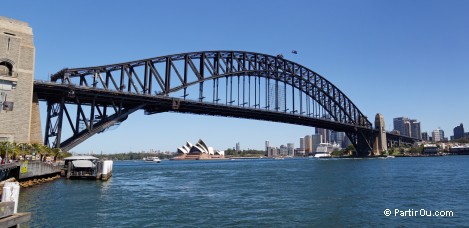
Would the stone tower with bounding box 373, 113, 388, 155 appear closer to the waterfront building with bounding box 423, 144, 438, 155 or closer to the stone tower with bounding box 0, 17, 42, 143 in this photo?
the waterfront building with bounding box 423, 144, 438, 155

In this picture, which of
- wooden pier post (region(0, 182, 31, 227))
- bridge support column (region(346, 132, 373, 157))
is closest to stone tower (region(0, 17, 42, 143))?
wooden pier post (region(0, 182, 31, 227))

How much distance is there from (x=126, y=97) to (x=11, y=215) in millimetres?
50326

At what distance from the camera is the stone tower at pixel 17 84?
145 feet

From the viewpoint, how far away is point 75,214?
21.0 meters

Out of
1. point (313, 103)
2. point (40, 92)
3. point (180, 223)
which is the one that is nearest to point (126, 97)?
point (40, 92)

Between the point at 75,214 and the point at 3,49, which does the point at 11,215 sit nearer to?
the point at 75,214

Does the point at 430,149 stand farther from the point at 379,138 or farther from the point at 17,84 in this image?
the point at 17,84

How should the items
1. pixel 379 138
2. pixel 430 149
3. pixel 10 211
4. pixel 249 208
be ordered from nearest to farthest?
pixel 10 211, pixel 249 208, pixel 379 138, pixel 430 149
